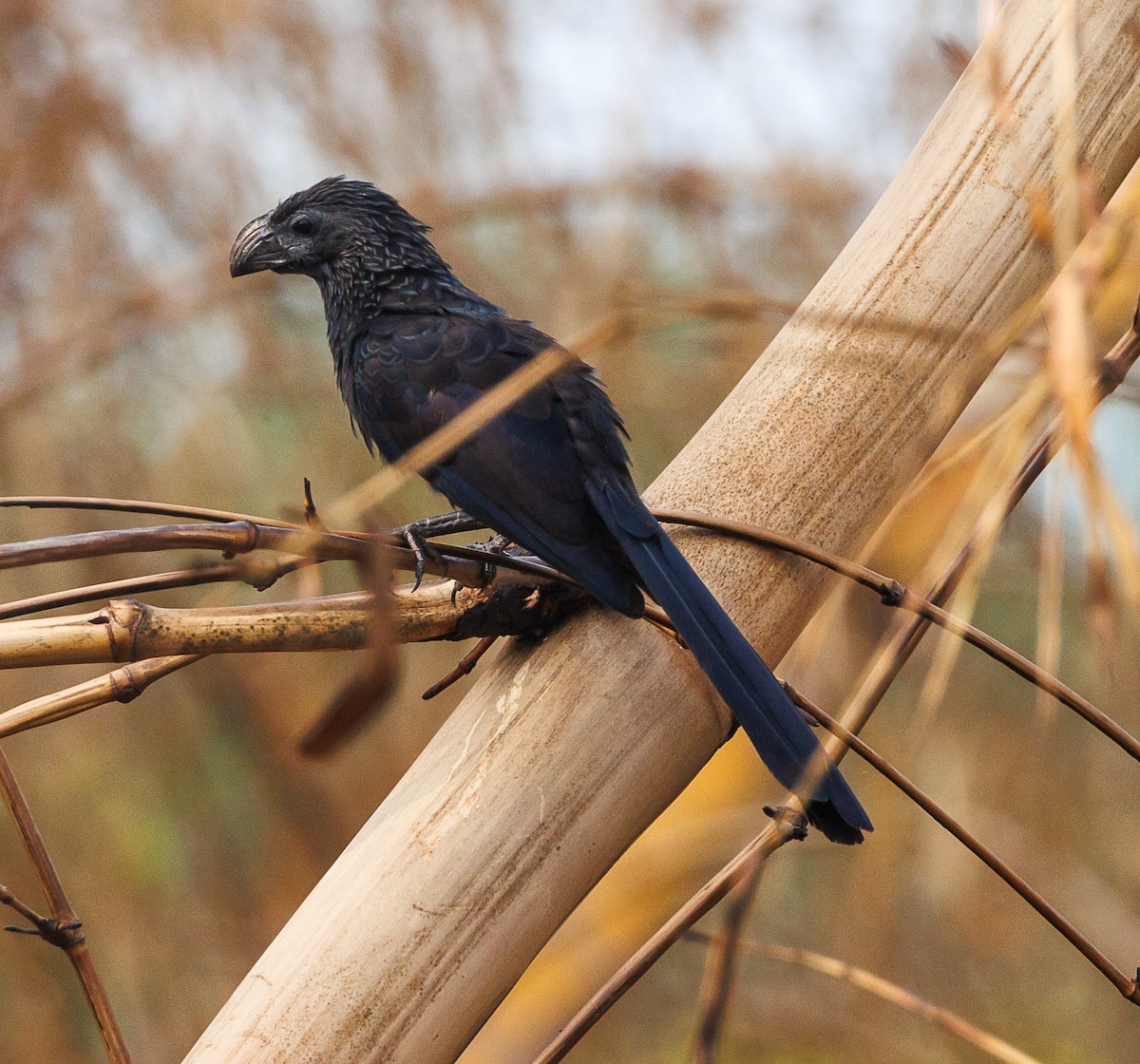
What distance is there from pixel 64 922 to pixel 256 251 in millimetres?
1497

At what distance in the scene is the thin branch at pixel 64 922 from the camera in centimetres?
79

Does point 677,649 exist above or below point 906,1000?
above

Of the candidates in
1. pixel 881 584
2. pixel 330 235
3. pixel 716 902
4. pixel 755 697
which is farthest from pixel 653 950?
pixel 330 235

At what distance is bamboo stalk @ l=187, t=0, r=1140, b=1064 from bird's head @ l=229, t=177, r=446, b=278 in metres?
1.28

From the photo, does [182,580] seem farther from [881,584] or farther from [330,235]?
[330,235]

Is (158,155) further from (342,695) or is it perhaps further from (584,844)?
(342,695)

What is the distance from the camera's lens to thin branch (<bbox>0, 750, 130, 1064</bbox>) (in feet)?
2.58

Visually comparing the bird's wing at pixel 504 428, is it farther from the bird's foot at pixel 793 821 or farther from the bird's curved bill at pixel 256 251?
the bird's curved bill at pixel 256 251

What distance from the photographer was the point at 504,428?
4.87ft

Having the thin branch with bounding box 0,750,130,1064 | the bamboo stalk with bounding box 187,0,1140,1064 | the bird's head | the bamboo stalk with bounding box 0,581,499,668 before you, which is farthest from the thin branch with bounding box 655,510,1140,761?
the bird's head

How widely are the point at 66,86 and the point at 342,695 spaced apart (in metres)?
2.81

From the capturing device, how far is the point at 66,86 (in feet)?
8.96

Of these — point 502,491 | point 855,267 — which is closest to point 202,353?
point 502,491

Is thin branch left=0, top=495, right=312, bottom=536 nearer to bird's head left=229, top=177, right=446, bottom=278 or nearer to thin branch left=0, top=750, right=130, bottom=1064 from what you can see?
thin branch left=0, top=750, right=130, bottom=1064
